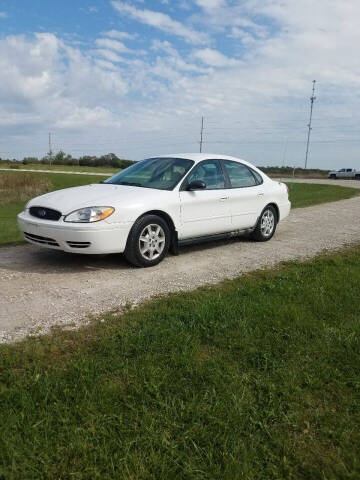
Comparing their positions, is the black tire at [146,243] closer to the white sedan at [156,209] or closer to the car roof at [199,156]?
the white sedan at [156,209]

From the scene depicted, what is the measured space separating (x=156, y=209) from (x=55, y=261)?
1.63m

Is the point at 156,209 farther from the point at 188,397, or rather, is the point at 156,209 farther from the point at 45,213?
the point at 188,397

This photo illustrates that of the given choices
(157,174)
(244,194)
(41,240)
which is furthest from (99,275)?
(244,194)

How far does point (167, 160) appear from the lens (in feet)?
21.3

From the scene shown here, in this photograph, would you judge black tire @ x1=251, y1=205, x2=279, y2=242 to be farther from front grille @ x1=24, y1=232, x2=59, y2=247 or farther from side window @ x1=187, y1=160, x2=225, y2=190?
front grille @ x1=24, y1=232, x2=59, y2=247

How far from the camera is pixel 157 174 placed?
618cm

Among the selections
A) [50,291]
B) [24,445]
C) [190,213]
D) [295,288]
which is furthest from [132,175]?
[24,445]

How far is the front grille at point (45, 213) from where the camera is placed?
5.14m

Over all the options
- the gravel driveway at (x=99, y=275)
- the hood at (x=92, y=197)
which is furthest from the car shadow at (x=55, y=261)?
the hood at (x=92, y=197)

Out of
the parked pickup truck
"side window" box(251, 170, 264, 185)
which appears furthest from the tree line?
"side window" box(251, 170, 264, 185)

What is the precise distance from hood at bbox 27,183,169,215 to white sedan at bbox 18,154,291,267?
0.04ft

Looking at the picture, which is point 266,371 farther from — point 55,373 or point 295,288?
point 295,288

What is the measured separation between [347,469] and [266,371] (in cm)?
88

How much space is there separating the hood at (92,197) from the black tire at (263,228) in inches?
96.8
